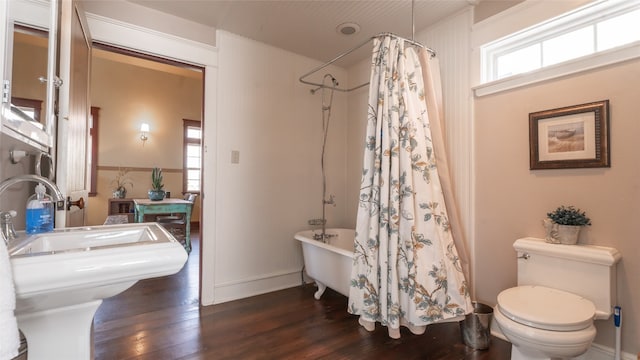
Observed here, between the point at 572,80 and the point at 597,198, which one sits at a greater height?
the point at 572,80

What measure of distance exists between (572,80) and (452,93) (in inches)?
29.3

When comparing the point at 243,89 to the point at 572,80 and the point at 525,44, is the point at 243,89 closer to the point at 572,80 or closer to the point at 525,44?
the point at 525,44

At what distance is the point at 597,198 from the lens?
166cm

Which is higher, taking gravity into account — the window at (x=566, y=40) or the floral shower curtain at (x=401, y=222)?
the window at (x=566, y=40)

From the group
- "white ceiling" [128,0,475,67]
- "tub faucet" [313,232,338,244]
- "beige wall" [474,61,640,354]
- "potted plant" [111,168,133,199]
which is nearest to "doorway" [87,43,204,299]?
"potted plant" [111,168,133,199]

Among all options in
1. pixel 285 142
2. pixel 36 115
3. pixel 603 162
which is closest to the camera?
pixel 36 115

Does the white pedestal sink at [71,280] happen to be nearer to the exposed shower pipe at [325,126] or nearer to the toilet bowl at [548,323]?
the toilet bowl at [548,323]

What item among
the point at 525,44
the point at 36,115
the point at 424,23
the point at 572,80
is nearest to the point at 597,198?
the point at 572,80

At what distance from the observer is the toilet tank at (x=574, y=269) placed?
1491mm

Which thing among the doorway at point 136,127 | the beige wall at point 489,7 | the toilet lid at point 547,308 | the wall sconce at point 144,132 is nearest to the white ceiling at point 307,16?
the beige wall at point 489,7

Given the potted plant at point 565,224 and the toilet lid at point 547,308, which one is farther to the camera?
the potted plant at point 565,224

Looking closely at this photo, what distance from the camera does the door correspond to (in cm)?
133

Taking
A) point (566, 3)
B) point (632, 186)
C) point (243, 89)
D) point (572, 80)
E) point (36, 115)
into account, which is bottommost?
point (632, 186)

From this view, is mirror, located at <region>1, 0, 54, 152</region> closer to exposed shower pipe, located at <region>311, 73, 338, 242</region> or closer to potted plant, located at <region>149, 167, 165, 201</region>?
exposed shower pipe, located at <region>311, 73, 338, 242</region>
